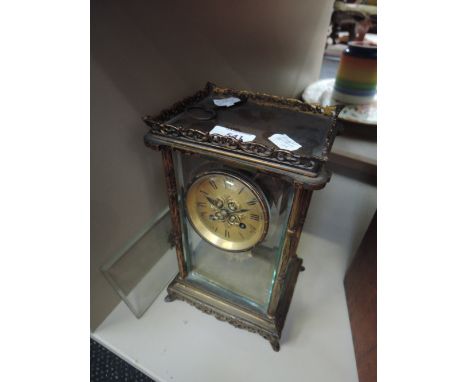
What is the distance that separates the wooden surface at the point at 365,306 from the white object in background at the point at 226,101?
1.65 ft

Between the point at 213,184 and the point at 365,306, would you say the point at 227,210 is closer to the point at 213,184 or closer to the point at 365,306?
the point at 213,184

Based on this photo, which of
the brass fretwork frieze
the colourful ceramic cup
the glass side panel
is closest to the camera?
the brass fretwork frieze

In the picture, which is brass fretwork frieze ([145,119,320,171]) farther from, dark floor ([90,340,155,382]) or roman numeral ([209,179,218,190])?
dark floor ([90,340,155,382])

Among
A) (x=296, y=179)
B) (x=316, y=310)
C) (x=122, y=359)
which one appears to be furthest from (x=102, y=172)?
(x=316, y=310)

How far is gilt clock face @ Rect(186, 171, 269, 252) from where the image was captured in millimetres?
582

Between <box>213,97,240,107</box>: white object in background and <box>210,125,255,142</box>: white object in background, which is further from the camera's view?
<box>213,97,240,107</box>: white object in background

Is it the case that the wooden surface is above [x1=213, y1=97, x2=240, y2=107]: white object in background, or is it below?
below

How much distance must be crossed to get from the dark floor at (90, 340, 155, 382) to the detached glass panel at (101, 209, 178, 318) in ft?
0.43

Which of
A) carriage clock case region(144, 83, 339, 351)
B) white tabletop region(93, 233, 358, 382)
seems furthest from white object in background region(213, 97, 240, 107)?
white tabletop region(93, 233, 358, 382)

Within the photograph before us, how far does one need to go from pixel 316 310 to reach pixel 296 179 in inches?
23.4

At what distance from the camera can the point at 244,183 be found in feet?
1.85

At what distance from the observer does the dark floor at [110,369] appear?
0.78m

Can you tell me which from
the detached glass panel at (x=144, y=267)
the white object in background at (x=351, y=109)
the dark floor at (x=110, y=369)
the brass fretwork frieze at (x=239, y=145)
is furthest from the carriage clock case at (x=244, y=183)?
the white object in background at (x=351, y=109)

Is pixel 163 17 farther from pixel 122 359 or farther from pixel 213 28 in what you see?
pixel 122 359
